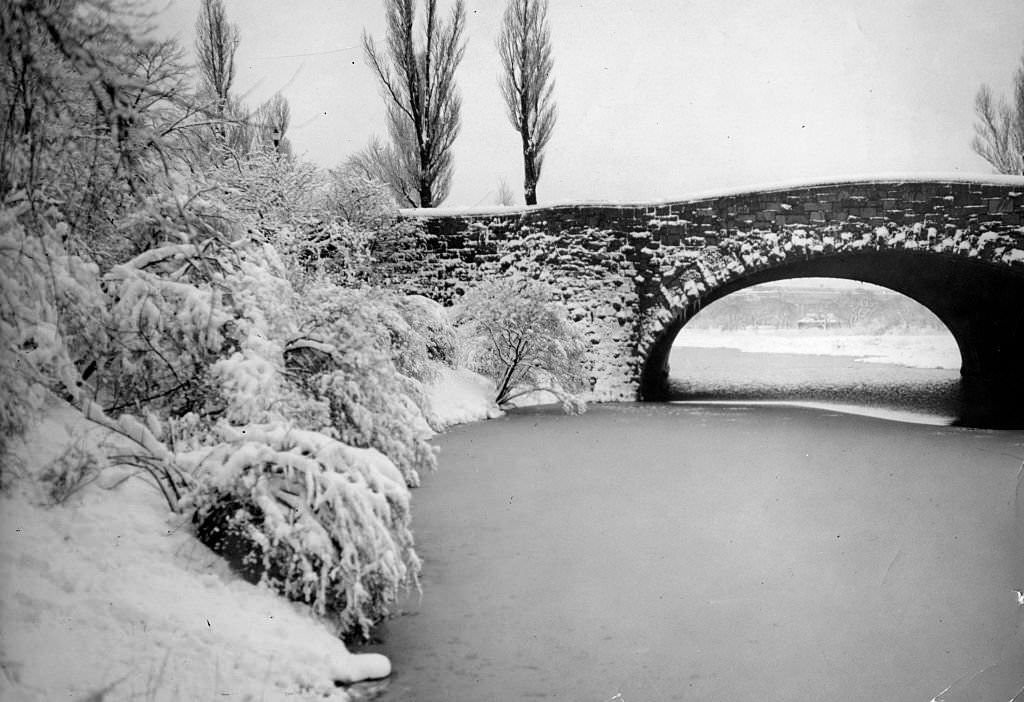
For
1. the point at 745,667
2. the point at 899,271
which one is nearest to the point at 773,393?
the point at 899,271

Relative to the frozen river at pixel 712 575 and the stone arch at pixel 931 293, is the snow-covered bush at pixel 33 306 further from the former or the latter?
the stone arch at pixel 931 293

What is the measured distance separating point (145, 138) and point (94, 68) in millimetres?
291

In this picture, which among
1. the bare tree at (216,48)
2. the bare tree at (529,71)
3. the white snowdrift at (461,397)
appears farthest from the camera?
the white snowdrift at (461,397)

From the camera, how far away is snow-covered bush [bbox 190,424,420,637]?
3264 mm

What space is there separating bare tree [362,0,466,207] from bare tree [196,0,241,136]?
2.38 ft

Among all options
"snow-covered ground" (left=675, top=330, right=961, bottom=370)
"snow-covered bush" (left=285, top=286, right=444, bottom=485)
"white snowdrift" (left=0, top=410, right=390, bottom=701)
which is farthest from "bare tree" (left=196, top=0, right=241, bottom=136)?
"snow-covered ground" (left=675, top=330, right=961, bottom=370)

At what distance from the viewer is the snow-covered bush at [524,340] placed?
38.6 feet

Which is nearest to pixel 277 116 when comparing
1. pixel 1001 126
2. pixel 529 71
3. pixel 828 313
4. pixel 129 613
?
pixel 529 71

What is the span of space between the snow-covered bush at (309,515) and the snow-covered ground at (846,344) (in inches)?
906

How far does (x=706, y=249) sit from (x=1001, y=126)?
24.4 feet

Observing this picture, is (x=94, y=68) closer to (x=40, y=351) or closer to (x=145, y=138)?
(x=145, y=138)

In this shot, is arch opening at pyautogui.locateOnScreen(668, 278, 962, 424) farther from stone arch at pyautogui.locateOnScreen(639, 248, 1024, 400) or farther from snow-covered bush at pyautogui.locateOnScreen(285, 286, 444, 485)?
snow-covered bush at pyautogui.locateOnScreen(285, 286, 444, 485)

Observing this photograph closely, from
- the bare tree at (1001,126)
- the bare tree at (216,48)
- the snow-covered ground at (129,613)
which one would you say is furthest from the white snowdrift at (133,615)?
the bare tree at (1001,126)

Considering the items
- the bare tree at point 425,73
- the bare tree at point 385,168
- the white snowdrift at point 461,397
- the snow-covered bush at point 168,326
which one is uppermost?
the bare tree at point 385,168
